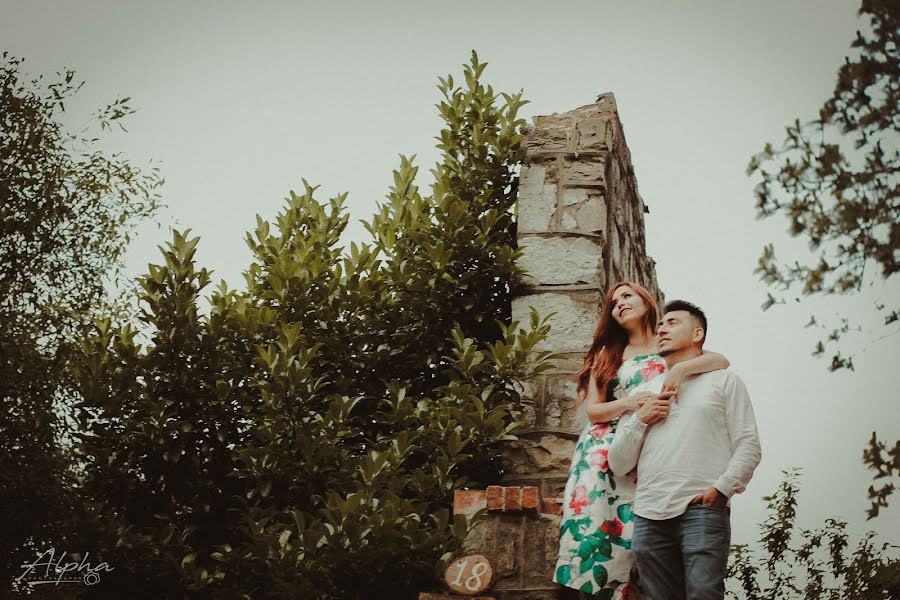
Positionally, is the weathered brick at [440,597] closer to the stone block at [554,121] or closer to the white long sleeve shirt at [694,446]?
the white long sleeve shirt at [694,446]

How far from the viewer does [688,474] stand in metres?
3.17

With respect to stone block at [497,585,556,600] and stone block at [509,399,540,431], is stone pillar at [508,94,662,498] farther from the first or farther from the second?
stone block at [497,585,556,600]

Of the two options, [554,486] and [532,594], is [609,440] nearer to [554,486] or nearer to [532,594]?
[532,594]

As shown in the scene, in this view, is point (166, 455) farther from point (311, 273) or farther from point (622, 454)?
point (622, 454)

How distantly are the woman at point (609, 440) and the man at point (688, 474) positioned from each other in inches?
3.9

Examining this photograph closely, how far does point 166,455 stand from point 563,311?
6.83 feet

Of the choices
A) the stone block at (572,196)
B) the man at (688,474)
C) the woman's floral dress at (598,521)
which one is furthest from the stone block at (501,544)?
the stone block at (572,196)

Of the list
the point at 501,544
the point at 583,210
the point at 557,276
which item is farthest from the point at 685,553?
the point at 583,210

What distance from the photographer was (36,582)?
4.94 meters

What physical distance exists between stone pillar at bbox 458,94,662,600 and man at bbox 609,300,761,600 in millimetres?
612

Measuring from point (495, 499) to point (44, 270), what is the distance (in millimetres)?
3528

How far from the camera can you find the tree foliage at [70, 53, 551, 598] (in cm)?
412

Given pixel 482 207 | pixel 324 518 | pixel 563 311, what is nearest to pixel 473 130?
pixel 482 207

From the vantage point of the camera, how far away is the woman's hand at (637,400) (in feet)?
11.3
